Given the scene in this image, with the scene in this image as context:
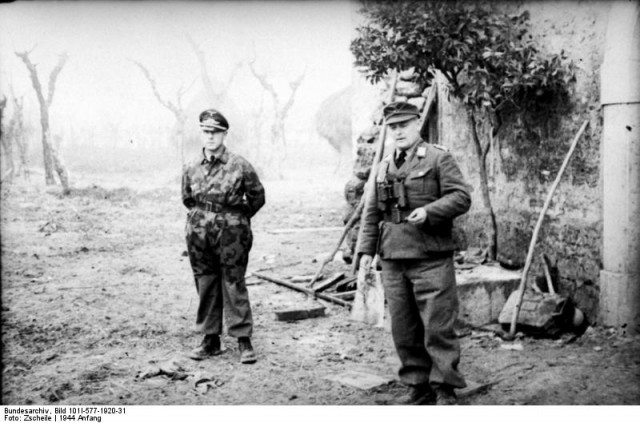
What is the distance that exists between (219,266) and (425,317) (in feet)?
6.54

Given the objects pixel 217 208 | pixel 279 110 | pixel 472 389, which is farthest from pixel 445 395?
pixel 279 110

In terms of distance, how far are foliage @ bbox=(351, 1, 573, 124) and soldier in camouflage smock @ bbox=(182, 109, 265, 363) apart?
2.17 meters

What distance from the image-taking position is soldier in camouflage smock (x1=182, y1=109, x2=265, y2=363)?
197 inches

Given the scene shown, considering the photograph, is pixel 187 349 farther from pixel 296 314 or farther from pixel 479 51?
pixel 479 51

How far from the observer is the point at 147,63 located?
23.8 meters

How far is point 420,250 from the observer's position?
3.86 meters

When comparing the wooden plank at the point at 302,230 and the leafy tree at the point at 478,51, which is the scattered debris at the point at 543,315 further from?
the wooden plank at the point at 302,230

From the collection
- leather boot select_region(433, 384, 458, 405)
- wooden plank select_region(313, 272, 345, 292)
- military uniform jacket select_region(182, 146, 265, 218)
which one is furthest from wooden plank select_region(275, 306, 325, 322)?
leather boot select_region(433, 384, 458, 405)

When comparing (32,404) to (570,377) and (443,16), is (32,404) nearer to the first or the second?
(570,377)

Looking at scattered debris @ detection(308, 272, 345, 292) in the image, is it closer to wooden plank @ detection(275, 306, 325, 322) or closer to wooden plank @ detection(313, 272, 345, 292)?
wooden plank @ detection(313, 272, 345, 292)

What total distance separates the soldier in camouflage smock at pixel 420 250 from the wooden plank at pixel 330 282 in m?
3.30

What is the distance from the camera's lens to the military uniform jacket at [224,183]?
5.00 metres
